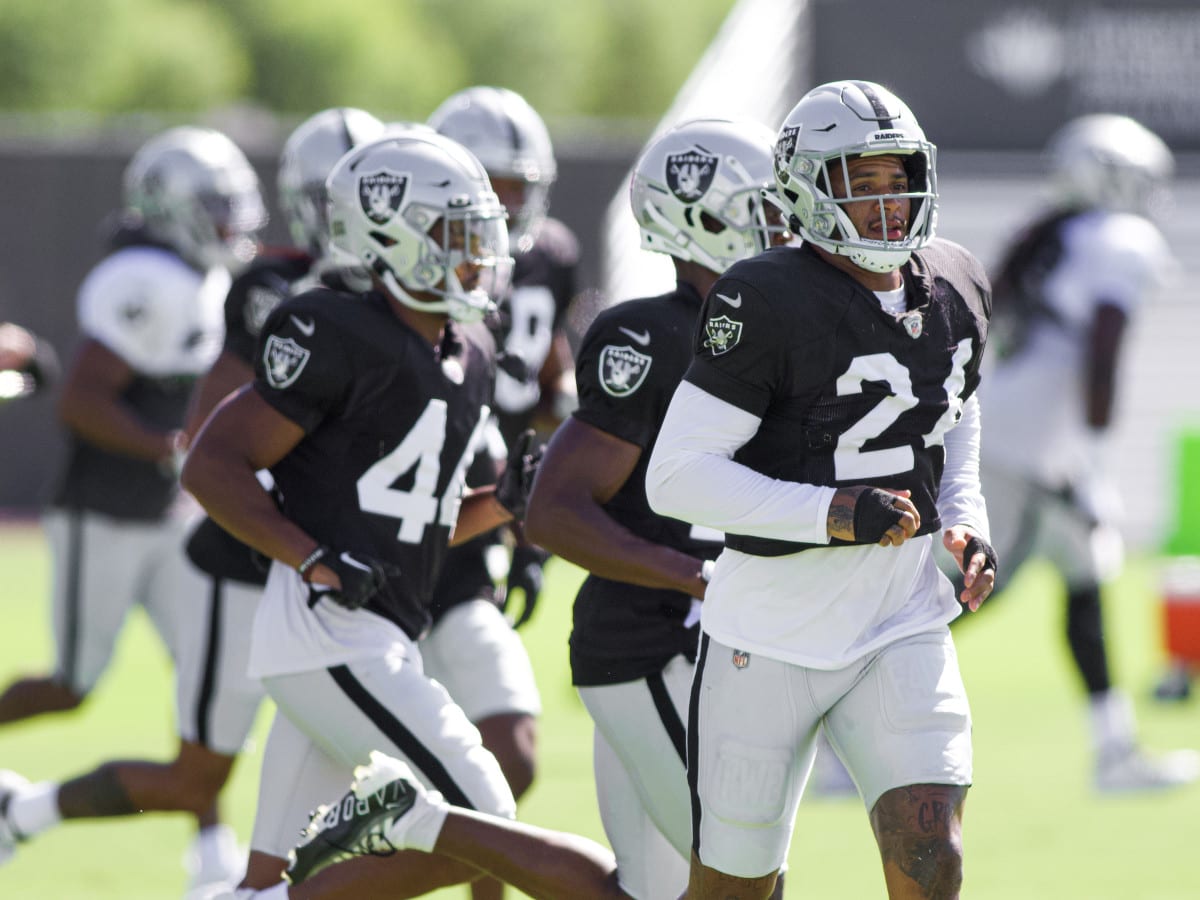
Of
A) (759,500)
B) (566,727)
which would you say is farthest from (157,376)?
(759,500)

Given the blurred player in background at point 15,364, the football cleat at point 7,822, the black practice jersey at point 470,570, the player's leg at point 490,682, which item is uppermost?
the blurred player in background at point 15,364

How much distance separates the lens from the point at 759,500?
11.9 feet

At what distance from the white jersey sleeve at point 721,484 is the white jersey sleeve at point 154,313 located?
11.1 feet

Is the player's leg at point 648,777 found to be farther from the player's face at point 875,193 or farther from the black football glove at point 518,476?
the player's face at point 875,193

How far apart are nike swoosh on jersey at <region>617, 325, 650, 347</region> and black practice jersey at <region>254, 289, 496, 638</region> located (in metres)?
0.41

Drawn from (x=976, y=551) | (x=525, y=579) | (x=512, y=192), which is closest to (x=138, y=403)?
(x=512, y=192)

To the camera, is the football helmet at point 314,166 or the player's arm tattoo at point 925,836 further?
the football helmet at point 314,166

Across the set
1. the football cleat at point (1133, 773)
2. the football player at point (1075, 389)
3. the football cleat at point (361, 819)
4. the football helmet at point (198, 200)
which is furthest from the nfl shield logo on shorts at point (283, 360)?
the football cleat at point (1133, 773)

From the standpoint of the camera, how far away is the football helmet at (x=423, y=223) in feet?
14.3

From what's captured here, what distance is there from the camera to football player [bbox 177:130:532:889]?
4.15m

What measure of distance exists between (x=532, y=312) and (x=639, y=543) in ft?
5.68

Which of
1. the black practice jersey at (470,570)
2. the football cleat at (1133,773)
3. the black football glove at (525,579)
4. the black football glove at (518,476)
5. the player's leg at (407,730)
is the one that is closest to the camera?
the player's leg at (407,730)

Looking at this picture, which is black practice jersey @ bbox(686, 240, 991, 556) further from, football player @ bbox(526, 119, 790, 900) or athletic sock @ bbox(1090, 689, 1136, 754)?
athletic sock @ bbox(1090, 689, 1136, 754)

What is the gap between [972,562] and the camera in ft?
12.3
